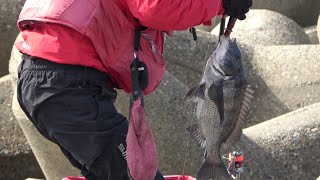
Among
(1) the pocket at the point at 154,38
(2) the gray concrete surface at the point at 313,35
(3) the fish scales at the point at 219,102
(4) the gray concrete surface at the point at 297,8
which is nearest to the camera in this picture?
(3) the fish scales at the point at 219,102

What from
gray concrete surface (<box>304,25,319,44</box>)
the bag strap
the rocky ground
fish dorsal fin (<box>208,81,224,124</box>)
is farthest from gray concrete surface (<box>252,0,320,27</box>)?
fish dorsal fin (<box>208,81,224,124</box>)

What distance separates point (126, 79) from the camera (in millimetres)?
3037

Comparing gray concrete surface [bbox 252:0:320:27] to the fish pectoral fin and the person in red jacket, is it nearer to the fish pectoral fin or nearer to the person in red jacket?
the person in red jacket

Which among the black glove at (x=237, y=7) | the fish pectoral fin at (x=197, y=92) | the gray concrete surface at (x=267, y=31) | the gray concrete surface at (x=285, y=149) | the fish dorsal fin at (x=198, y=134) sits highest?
the black glove at (x=237, y=7)

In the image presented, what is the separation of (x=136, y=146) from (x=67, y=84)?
15.2 inches

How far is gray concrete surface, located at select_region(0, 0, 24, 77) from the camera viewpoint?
605 cm

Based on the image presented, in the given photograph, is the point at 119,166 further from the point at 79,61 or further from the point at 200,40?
the point at 200,40

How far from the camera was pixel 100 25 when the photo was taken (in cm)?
292

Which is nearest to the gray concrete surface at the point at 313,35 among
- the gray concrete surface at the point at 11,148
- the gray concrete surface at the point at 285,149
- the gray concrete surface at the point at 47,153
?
the gray concrete surface at the point at 285,149

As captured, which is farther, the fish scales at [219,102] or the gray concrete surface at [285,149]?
the gray concrete surface at [285,149]

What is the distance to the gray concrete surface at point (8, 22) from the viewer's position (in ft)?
19.9

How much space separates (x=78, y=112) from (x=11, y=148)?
2.36 metres

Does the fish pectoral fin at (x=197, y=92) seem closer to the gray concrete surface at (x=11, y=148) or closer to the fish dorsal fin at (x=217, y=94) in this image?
the fish dorsal fin at (x=217, y=94)

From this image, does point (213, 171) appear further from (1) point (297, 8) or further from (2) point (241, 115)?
(1) point (297, 8)
